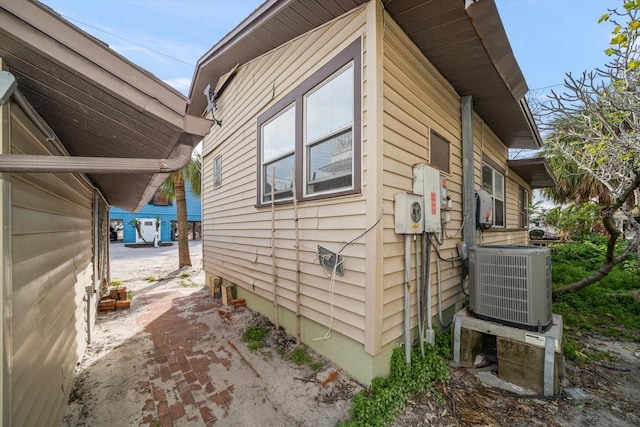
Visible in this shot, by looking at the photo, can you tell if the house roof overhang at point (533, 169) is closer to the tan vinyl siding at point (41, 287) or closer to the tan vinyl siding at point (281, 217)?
the tan vinyl siding at point (281, 217)

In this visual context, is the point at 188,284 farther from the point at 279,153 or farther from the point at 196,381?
the point at 279,153

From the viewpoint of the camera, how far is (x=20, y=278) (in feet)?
4.92

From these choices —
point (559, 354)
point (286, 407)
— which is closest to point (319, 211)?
point (286, 407)

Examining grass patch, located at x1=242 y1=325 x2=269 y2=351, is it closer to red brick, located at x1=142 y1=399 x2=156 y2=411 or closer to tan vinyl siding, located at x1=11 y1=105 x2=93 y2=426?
red brick, located at x1=142 y1=399 x2=156 y2=411

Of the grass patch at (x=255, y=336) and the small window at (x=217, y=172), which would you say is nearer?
the grass patch at (x=255, y=336)

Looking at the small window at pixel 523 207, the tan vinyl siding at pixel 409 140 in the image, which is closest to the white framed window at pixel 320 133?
the tan vinyl siding at pixel 409 140

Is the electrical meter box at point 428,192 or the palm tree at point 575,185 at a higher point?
the palm tree at point 575,185

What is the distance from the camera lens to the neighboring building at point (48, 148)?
1307mm

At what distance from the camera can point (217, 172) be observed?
6.58 m

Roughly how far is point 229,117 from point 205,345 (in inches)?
179

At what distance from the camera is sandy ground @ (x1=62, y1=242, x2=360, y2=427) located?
7.51ft

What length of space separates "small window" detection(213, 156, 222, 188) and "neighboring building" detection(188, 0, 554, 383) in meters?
1.31

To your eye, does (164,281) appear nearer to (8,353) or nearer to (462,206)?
(8,353)

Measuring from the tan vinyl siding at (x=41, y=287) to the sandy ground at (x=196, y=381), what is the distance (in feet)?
1.13
